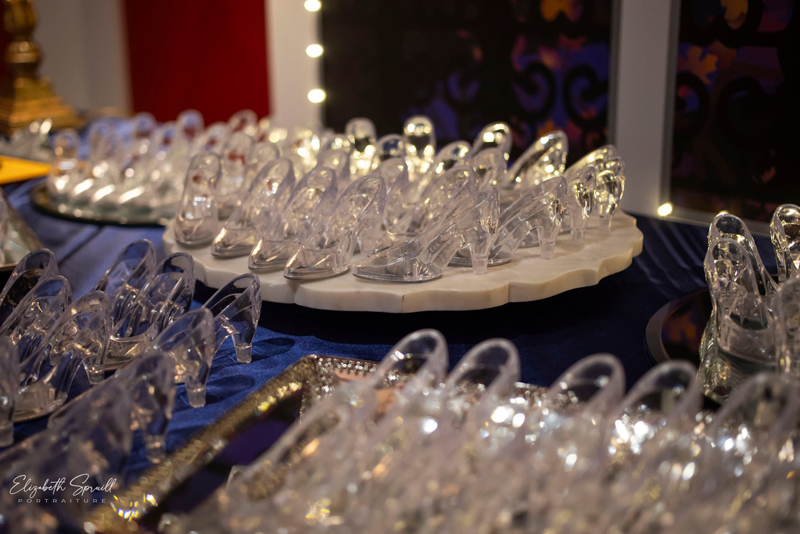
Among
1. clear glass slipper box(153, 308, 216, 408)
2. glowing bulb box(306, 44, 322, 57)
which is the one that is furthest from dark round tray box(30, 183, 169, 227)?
glowing bulb box(306, 44, 322, 57)

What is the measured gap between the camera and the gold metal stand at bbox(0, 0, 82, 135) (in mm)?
2104

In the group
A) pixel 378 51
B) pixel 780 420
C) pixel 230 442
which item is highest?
pixel 378 51

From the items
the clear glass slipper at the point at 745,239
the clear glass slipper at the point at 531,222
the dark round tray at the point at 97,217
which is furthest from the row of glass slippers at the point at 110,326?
the clear glass slipper at the point at 745,239

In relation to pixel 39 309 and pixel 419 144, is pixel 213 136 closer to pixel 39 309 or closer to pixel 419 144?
pixel 419 144

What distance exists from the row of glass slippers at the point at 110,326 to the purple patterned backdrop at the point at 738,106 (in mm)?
953

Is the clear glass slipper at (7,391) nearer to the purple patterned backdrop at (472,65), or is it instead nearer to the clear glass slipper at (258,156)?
the clear glass slipper at (258,156)

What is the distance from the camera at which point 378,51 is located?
207 centimetres

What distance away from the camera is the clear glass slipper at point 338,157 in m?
1.21

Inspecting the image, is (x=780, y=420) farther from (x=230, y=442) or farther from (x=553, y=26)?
(x=553, y=26)

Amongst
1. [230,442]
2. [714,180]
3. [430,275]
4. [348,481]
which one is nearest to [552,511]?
[348,481]

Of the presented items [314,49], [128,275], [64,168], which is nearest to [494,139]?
[128,275]

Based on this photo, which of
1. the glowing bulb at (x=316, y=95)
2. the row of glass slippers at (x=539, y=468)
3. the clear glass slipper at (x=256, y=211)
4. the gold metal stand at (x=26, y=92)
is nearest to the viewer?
the row of glass slippers at (x=539, y=468)

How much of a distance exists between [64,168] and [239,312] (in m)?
0.88

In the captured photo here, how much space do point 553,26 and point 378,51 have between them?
555 mm
